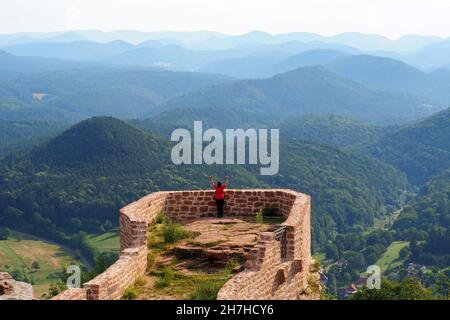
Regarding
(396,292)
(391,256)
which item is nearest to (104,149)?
(391,256)

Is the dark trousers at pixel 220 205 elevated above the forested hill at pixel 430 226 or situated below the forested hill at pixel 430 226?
above

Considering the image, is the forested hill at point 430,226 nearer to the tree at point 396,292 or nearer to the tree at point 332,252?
the tree at point 332,252

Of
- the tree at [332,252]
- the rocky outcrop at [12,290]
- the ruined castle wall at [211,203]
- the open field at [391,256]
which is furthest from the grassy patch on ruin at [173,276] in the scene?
the tree at [332,252]

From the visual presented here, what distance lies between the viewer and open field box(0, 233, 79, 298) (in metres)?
113

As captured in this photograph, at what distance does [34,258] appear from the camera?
407 feet

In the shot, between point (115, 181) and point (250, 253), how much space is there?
472ft

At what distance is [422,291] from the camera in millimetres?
35438

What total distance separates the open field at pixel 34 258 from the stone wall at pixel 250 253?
88.4 meters

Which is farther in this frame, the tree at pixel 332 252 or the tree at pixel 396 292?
the tree at pixel 332 252

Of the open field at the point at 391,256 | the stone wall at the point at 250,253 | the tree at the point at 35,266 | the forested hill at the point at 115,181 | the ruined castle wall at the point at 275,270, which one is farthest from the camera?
the forested hill at the point at 115,181

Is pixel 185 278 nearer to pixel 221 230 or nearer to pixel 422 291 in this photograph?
pixel 221 230

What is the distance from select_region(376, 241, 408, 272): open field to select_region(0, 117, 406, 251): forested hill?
Result: 1462 cm

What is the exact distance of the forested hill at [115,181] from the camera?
147 meters

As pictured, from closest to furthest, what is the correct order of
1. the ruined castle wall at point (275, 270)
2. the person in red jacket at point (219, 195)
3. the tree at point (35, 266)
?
1. the ruined castle wall at point (275, 270)
2. the person in red jacket at point (219, 195)
3. the tree at point (35, 266)
